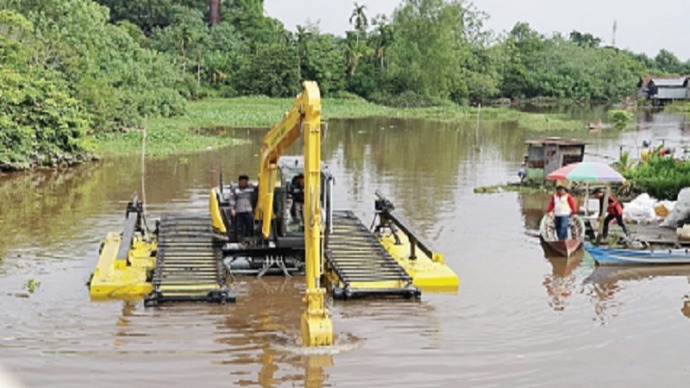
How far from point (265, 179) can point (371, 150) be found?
83.8 feet

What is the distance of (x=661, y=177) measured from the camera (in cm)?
2294

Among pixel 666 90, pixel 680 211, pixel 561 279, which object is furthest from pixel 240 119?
pixel 666 90

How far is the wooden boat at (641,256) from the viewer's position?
15617mm

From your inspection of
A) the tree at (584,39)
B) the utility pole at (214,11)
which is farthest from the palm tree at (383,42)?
the tree at (584,39)

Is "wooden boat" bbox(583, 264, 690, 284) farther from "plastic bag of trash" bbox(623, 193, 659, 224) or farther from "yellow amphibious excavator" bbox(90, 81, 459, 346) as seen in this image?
"plastic bag of trash" bbox(623, 193, 659, 224)

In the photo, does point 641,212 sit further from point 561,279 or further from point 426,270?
point 426,270

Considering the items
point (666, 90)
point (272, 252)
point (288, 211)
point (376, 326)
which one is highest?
point (666, 90)

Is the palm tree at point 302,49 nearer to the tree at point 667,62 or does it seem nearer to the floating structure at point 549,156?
the floating structure at point 549,156

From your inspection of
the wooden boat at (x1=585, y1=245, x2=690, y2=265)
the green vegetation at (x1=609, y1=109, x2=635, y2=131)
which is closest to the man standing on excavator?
the wooden boat at (x1=585, y1=245, x2=690, y2=265)

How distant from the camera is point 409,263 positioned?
1470 cm

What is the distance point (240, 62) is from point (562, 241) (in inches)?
2498

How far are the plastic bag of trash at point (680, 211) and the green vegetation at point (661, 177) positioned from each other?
12.5 feet

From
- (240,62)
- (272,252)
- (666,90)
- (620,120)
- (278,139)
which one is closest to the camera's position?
(278,139)

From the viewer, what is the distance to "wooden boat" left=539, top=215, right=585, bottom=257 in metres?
16.6
